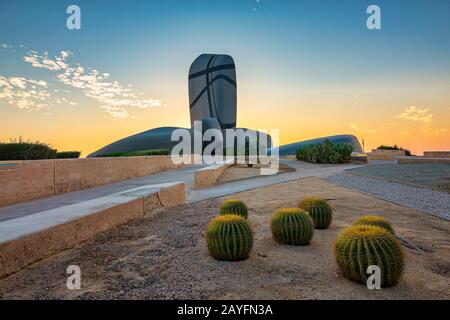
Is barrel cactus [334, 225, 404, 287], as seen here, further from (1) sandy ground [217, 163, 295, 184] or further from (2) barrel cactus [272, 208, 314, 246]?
(1) sandy ground [217, 163, 295, 184]

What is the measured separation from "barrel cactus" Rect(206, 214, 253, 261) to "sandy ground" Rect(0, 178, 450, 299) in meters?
0.11

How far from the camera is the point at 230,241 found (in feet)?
12.2

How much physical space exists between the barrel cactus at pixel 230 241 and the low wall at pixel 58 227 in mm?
2008

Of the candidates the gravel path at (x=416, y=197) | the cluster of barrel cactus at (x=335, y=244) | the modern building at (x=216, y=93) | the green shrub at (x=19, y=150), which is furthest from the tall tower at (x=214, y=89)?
the cluster of barrel cactus at (x=335, y=244)

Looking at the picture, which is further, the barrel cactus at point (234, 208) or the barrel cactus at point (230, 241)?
the barrel cactus at point (234, 208)

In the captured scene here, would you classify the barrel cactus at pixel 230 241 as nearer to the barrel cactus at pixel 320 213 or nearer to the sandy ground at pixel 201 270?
the sandy ground at pixel 201 270

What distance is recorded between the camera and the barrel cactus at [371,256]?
3037mm

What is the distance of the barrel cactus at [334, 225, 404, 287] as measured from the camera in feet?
9.96

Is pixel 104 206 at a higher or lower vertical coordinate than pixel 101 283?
higher

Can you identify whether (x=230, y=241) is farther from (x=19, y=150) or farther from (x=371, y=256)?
(x=19, y=150)
